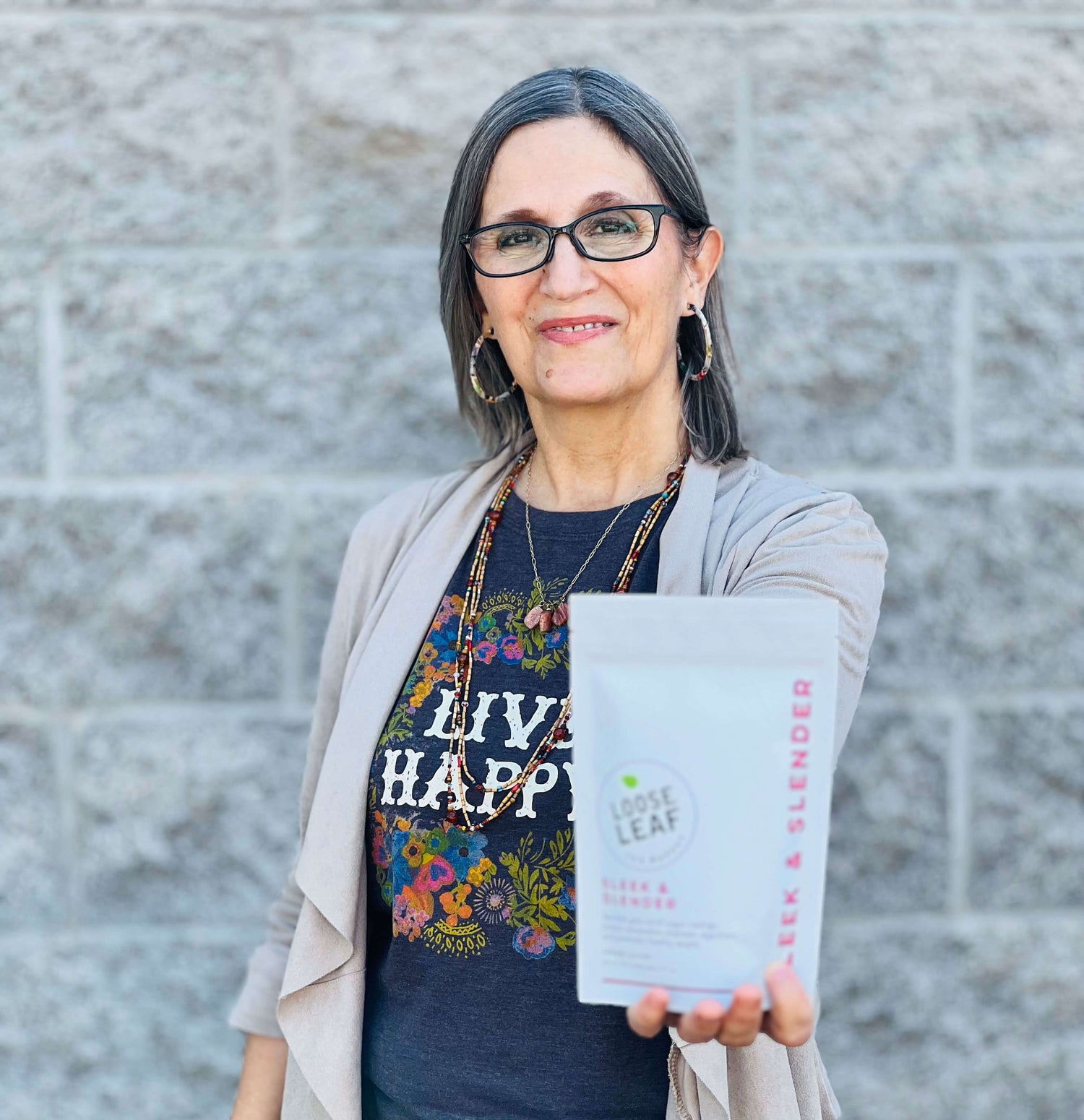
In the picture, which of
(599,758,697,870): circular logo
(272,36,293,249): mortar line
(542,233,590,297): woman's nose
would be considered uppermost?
(272,36,293,249): mortar line

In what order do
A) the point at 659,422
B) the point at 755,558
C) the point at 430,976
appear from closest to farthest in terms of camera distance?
1. the point at 755,558
2. the point at 430,976
3. the point at 659,422

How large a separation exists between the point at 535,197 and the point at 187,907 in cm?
149

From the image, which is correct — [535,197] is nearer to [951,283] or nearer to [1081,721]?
[951,283]

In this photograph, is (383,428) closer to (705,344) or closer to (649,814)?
(705,344)

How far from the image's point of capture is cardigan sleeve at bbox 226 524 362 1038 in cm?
162

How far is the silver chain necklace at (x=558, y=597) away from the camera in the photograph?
139cm

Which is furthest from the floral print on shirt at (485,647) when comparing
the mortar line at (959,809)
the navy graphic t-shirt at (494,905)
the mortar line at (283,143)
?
the mortar line at (959,809)

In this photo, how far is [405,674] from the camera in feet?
4.83

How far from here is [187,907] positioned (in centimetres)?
224

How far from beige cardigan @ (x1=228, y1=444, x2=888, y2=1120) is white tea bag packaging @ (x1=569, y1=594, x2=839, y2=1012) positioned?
291 mm

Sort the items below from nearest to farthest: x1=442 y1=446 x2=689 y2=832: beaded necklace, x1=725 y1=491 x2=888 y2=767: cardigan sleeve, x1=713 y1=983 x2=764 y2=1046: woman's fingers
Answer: x1=713 y1=983 x2=764 y2=1046: woman's fingers, x1=725 y1=491 x2=888 y2=767: cardigan sleeve, x1=442 y1=446 x2=689 y2=832: beaded necklace

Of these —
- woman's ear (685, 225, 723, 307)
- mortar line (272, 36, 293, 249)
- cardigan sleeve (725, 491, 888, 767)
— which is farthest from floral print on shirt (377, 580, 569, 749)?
mortar line (272, 36, 293, 249)

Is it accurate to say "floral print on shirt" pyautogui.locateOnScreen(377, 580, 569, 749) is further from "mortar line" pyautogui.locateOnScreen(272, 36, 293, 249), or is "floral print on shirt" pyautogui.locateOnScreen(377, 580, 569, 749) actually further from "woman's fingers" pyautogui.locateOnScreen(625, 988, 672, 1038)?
"mortar line" pyautogui.locateOnScreen(272, 36, 293, 249)

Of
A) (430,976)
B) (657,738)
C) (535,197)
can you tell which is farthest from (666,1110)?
(535,197)
